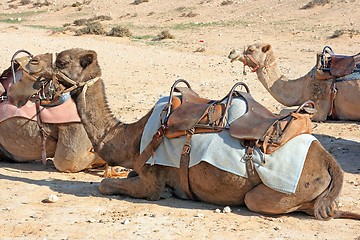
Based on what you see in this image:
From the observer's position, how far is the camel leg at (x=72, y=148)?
7164 millimetres

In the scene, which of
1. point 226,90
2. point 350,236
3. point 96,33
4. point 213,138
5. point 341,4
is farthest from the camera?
point 341,4

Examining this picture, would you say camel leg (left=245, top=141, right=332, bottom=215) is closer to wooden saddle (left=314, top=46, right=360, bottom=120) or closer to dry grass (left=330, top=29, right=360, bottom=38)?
wooden saddle (left=314, top=46, right=360, bottom=120)

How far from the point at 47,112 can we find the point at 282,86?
547 cm

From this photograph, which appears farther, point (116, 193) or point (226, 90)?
point (226, 90)

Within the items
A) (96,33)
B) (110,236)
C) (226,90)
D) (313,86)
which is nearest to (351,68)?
(313,86)

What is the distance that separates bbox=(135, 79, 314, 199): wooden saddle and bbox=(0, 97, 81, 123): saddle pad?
1.51 metres

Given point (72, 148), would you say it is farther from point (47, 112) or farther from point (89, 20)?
point (89, 20)

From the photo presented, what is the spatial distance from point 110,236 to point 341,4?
71.9 ft

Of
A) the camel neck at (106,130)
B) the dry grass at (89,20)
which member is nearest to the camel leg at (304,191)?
the camel neck at (106,130)

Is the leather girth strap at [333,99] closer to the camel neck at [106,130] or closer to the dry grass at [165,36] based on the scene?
the camel neck at [106,130]

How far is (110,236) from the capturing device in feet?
16.6

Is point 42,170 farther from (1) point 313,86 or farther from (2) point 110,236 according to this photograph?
(1) point 313,86

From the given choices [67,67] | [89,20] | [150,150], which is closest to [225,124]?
[150,150]

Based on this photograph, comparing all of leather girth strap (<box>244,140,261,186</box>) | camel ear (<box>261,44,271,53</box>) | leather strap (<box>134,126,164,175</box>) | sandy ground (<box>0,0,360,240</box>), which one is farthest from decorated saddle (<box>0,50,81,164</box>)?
camel ear (<box>261,44,271,53</box>)
